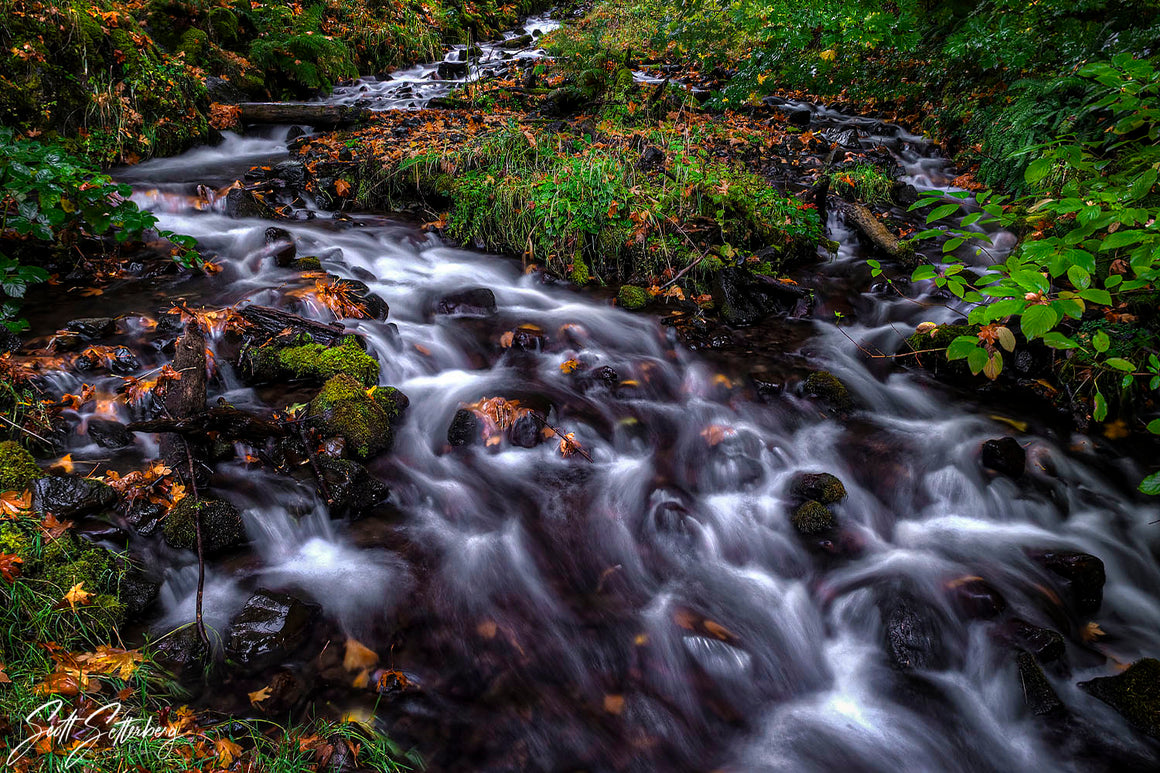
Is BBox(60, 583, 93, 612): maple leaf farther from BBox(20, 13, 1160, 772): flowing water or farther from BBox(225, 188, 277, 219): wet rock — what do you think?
BBox(225, 188, 277, 219): wet rock

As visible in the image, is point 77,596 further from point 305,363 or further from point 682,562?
point 682,562

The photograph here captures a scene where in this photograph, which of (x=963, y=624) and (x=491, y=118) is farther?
(x=491, y=118)

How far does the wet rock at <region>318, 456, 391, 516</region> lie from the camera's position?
11.5 ft

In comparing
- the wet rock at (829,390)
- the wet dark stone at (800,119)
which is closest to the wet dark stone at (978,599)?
the wet rock at (829,390)

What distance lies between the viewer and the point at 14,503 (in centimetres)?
264

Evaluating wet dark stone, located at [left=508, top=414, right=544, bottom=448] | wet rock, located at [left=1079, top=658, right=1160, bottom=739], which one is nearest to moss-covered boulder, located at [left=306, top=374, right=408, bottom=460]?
wet dark stone, located at [left=508, top=414, right=544, bottom=448]

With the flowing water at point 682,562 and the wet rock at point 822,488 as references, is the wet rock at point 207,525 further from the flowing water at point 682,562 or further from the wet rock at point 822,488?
the wet rock at point 822,488

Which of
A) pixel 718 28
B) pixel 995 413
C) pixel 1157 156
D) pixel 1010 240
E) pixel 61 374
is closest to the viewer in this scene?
pixel 1157 156

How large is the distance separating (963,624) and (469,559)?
9.48 ft

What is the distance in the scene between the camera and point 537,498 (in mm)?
4012

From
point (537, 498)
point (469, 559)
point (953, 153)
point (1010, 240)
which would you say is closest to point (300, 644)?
point (469, 559)

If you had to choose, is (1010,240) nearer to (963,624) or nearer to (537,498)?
(963,624)

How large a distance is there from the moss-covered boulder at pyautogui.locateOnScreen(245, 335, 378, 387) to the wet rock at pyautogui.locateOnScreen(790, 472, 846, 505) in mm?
3357

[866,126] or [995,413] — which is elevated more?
[866,126]
